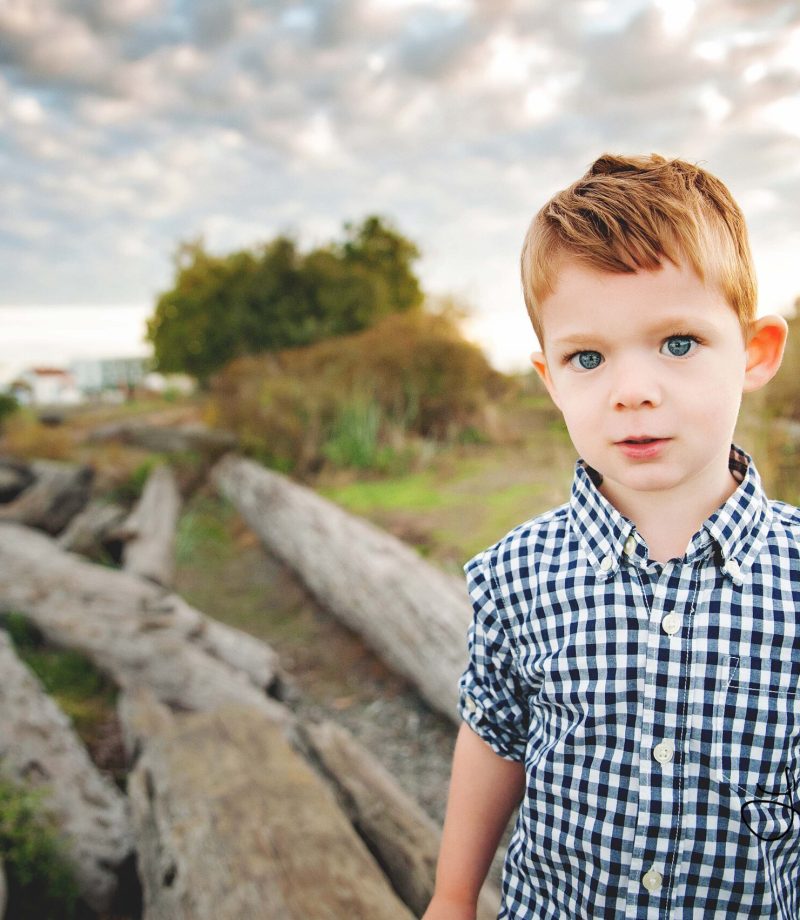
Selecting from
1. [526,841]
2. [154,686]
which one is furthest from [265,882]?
[154,686]

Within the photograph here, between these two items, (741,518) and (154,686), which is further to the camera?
(154,686)

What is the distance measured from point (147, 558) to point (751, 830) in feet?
19.2

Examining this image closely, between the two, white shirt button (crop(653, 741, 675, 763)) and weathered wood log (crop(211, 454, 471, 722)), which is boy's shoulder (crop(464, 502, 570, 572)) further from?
weathered wood log (crop(211, 454, 471, 722))

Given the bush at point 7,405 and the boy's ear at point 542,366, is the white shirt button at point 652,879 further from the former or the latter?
the bush at point 7,405

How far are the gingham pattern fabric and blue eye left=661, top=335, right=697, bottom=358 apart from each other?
0.95 feet

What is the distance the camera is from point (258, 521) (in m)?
7.78

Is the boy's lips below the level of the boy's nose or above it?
below

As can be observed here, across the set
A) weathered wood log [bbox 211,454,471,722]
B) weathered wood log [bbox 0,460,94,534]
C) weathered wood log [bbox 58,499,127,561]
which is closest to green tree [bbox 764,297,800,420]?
weathered wood log [bbox 211,454,471,722]

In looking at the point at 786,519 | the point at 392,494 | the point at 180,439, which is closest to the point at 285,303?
the point at 180,439

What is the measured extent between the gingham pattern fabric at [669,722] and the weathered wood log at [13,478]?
9271 mm

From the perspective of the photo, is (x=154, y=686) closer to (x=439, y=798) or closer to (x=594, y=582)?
(x=439, y=798)

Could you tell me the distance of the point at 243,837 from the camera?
2.06m

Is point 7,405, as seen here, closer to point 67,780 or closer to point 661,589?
point 67,780

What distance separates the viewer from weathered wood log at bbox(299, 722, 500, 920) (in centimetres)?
208
